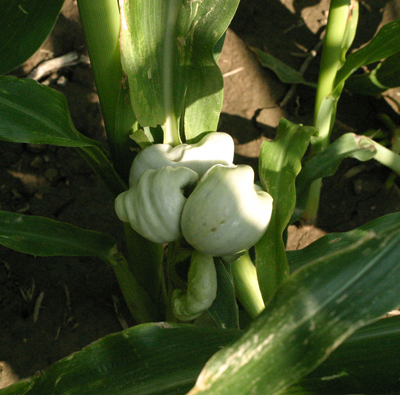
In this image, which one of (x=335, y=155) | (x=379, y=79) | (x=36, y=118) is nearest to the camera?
(x=36, y=118)

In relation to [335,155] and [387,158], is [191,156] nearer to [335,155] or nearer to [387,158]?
[335,155]

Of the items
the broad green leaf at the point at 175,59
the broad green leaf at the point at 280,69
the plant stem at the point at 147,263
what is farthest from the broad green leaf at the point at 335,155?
the broad green leaf at the point at 280,69

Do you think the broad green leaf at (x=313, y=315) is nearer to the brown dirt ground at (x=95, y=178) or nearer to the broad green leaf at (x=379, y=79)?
the brown dirt ground at (x=95, y=178)

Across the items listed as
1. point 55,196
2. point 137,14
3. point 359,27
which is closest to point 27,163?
point 55,196

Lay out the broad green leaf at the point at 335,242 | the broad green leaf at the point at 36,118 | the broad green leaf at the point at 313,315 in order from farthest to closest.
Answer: the broad green leaf at the point at 335,242 < the broad green leaf at the point at 36,118 < the broad green leaf at the point at 313,315

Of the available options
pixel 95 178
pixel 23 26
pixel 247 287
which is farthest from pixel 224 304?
pixel 95 178
